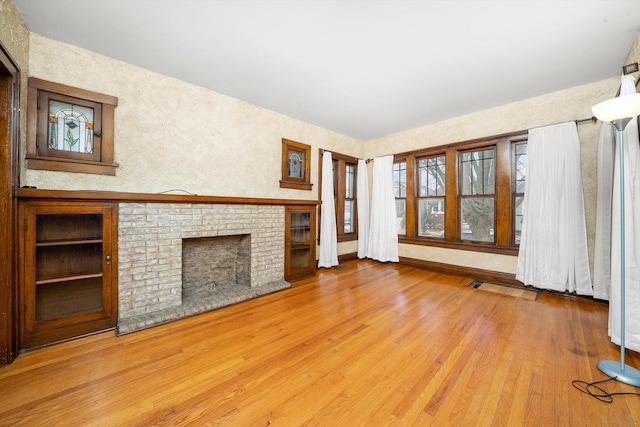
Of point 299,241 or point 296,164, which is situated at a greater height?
point 296,164

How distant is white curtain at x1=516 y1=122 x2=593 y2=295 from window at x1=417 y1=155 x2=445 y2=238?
1.31m

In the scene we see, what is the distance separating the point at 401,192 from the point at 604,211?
2931mm

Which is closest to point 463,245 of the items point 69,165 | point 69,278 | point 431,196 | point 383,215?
point 431,196

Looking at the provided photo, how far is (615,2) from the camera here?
6.17 ft

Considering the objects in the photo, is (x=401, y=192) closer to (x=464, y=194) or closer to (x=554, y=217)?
(x=464, y=194)

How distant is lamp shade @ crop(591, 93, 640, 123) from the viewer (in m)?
1.58

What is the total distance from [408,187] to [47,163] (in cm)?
526

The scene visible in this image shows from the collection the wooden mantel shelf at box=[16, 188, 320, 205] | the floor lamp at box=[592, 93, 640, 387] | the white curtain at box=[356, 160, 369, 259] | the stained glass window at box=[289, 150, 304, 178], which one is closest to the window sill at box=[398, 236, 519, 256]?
the white curtain at box=[356, 160, 369, 259]

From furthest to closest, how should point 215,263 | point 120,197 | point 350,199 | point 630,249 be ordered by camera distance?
point 350,199 → point 215,263 → point 120,197 → point 630,249

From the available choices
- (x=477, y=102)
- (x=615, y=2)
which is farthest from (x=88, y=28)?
(x=477, y=102)

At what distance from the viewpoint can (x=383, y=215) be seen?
5.12 meters

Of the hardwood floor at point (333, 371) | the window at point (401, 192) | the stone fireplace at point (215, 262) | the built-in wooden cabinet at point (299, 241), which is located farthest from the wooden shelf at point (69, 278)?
the window at point (401, 192)

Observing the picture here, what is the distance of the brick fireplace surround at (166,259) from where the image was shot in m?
2.38

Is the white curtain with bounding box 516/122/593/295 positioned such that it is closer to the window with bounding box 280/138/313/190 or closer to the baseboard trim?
the baseboard trim
